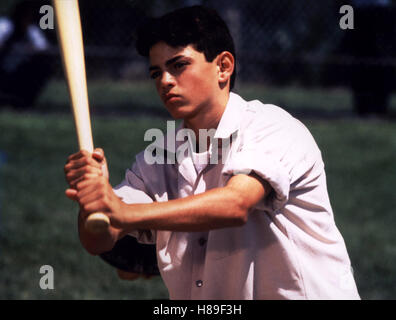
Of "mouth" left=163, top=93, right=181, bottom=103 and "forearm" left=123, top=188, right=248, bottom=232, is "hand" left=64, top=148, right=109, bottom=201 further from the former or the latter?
"mouth" left=163, top=93, right=181, bottom=103

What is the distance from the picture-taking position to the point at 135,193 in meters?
2.65

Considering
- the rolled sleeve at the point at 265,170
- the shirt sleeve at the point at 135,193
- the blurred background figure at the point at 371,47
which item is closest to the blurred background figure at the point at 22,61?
the blurred background figure at the point at 371,47

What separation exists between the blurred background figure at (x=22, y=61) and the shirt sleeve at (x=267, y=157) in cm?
512

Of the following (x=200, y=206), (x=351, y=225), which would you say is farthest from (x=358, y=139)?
(x=200, y=206)

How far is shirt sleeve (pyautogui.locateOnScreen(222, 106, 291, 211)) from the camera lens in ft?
7.61

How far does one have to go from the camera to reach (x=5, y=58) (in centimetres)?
727

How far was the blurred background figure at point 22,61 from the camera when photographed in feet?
23.9

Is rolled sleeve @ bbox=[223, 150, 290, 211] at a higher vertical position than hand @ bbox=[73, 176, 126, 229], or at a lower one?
higher

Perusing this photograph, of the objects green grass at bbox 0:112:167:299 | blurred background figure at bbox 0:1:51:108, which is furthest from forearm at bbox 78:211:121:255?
blurred background figure at bbox 0:1:51:108

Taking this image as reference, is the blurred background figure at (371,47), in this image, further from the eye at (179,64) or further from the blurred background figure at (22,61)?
the eye at (179,64)

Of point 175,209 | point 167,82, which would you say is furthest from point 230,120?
point 175,209

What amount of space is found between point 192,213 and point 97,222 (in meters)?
0.28

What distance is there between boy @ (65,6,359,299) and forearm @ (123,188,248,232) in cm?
10
